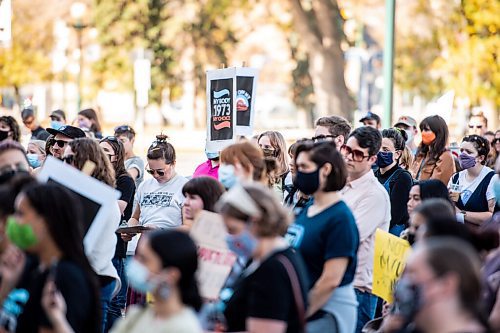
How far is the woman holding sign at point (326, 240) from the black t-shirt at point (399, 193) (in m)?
3.01

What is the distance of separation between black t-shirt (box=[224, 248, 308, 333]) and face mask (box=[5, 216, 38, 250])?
3.23ft

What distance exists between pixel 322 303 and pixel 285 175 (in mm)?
3845

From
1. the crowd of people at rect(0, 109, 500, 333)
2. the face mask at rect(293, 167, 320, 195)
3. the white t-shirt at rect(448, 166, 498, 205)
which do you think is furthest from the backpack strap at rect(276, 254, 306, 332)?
the white t-shirt at rect(448, 166, 498, 205)

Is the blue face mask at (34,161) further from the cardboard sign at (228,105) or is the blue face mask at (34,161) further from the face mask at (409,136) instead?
the face mask at (409,136)

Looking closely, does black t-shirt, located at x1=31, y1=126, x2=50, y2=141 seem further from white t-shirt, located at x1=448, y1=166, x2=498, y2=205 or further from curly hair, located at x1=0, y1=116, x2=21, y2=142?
white t-shirt, located at x1=448, y1=166, x2=498, y2=205

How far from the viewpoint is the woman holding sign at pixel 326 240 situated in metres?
6.06

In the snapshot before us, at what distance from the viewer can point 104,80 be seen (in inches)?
2247

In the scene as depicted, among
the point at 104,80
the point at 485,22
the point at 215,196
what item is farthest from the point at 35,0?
the point at 215,196

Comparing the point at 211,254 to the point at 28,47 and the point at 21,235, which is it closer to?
the point at 21,235

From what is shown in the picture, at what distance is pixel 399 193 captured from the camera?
9422 mm

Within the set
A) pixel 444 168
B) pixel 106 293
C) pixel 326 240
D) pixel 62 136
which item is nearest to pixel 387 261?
pixel 326 240

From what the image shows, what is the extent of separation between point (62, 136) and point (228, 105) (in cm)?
151

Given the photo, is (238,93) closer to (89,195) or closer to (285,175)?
(285,175)

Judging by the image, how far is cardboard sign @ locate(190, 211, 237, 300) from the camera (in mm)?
5899
